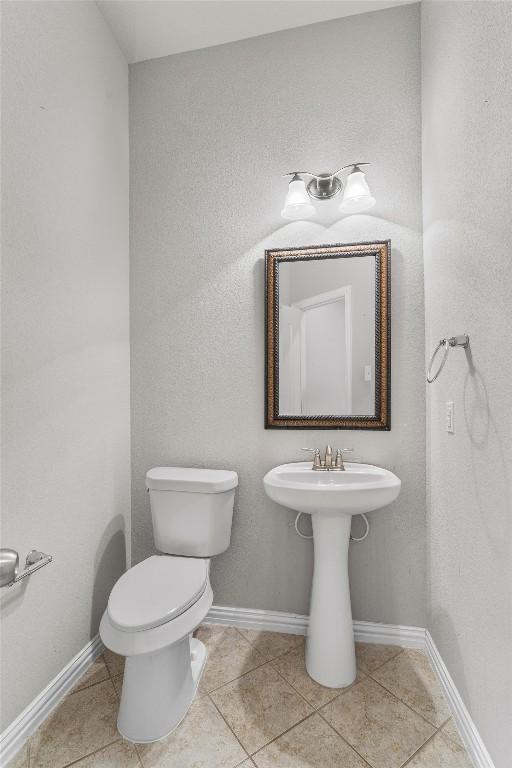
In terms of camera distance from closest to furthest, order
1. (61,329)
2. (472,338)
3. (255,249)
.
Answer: (472,338) → (61,329) → (255,249)

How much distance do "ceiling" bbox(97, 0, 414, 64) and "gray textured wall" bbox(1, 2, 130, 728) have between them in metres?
0.12

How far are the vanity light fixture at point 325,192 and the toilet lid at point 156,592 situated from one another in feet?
5.02

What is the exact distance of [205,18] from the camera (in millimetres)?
1762

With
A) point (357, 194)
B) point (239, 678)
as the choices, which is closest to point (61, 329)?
point (357, 194)

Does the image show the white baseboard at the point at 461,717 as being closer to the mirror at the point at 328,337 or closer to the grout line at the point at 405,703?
the grout line at the point at 405,703

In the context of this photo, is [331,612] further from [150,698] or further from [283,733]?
[150,698]

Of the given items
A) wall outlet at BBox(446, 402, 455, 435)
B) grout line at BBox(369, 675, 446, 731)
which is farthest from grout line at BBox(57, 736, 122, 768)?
wall outlet at BBox(446, 402, 455, 435)

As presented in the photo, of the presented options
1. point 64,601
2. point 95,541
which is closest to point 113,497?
point 95,541

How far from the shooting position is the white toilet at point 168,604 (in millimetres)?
1217

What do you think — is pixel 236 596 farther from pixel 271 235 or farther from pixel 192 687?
pixel 271 235

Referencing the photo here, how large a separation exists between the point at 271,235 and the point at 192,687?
1902mm

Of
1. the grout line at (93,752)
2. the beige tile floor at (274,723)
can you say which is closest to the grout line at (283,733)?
the beige tile floor at (274,723)

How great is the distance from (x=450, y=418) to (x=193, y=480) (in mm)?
1051

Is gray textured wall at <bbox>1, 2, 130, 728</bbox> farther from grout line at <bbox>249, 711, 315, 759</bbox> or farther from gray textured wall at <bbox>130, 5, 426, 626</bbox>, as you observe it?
grout line at <bbox>249, 711, 315, 759</bbox>
